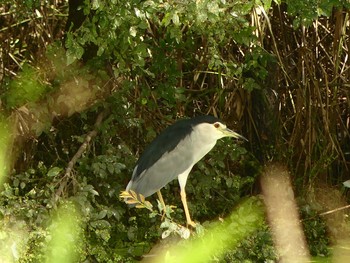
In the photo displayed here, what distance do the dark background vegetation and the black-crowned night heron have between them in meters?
0.21

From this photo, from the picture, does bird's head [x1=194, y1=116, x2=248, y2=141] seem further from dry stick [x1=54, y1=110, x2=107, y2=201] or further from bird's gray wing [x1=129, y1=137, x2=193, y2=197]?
dry stick [x1=54, y1=110, x2=107, y2=201]

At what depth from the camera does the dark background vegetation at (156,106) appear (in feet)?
12.0

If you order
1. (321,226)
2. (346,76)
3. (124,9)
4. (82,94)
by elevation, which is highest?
(124,9)

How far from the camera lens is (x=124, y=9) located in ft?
10.9

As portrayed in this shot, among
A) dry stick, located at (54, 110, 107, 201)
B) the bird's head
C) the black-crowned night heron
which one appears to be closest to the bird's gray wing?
the black-crowned night heron

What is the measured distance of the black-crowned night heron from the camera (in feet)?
12.7

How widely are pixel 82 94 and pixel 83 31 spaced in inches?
28.5

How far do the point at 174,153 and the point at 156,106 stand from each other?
0.46 meters

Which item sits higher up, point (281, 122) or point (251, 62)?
point (251, 62)

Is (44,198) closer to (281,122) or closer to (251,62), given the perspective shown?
(251,62)

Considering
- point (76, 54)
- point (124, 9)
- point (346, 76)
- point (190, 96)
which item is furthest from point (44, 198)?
point (346, 76)

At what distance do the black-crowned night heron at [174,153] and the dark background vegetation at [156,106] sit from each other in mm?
205

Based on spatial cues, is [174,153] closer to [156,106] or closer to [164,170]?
[164,170]

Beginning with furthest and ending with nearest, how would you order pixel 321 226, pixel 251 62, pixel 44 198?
pixel 321 226
pixel 251 62
pixel 44 198
